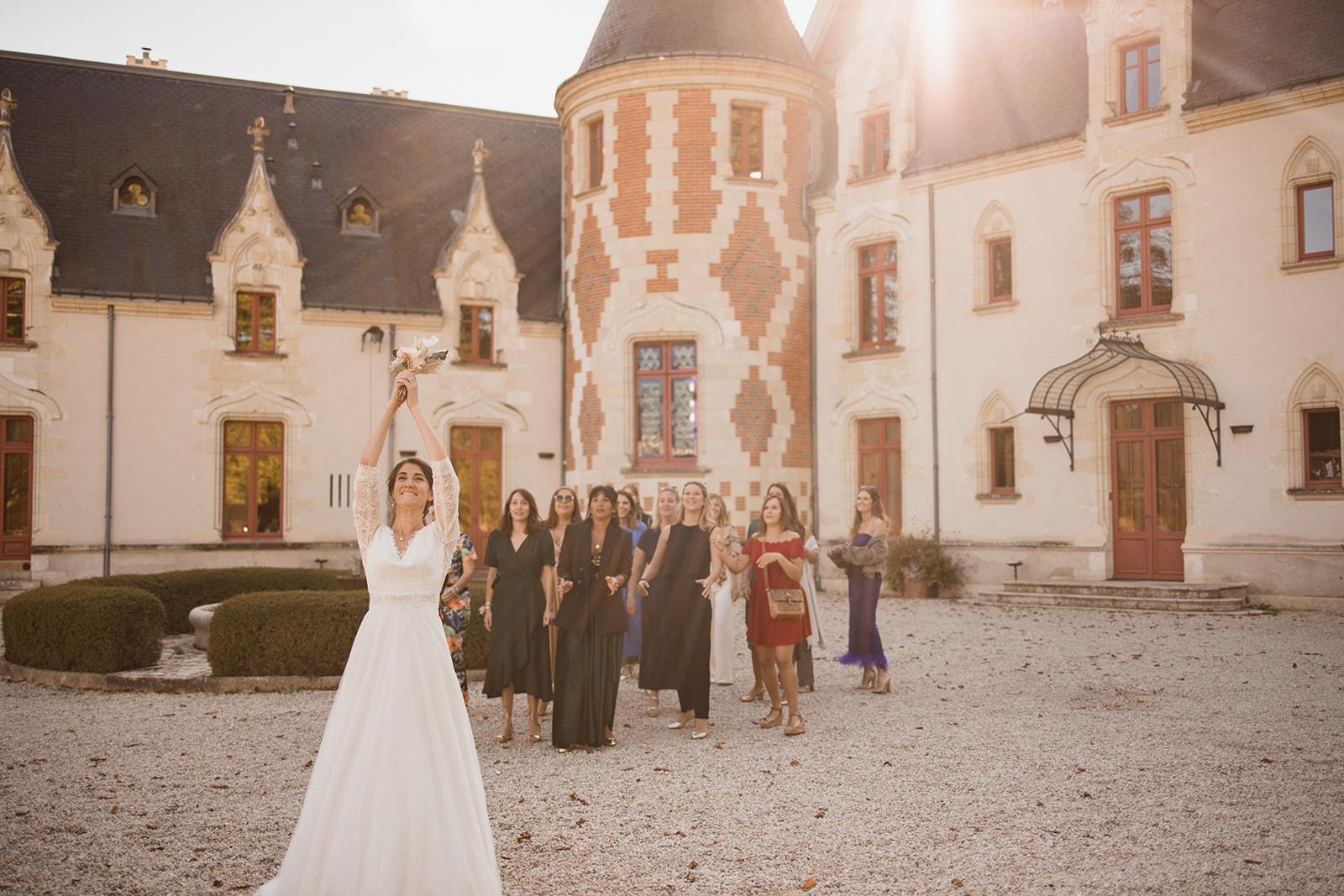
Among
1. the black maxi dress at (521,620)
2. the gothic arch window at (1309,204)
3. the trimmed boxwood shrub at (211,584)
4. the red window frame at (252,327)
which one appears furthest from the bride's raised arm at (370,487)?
the red window frame at (252,327)

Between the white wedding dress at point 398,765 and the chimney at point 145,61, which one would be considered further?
the chimney at point 145,61

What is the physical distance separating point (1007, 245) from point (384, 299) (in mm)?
10946

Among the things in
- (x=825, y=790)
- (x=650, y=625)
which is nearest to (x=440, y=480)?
(x=825, y=790)

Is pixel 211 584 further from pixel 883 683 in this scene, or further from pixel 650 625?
pixel 883 683

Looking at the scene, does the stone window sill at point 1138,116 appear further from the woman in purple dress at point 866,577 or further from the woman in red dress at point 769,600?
the woman in red dress at point 769,600

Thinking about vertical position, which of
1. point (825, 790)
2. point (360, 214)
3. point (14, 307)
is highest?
point (360, 214)

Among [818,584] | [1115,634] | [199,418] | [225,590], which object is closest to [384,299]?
[199,418]

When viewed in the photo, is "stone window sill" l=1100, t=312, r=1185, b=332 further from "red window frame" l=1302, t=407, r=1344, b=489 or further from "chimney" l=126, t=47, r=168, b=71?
"chimney" l=126, t=47, r=168, b=71

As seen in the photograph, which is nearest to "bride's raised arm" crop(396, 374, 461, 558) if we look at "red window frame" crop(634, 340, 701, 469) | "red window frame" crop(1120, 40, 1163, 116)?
"red window frame" crop(634, 340, 701, 469)

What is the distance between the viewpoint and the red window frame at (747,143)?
66.7 feet

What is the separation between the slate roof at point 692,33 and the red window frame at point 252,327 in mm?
7063

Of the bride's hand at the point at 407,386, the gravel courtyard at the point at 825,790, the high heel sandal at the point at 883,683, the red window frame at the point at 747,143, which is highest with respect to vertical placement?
the red window frame at the point at 747,143

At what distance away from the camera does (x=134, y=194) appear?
21.5 m

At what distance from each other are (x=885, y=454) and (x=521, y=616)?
12664 millimetres
